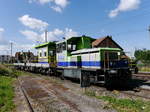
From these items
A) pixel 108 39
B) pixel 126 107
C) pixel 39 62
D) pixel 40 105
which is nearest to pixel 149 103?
pixel 126 107

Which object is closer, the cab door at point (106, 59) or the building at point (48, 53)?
the cab door at point (106, 59)

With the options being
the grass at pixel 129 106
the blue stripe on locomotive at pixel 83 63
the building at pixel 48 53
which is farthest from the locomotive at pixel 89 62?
the grass at pixel 129 106

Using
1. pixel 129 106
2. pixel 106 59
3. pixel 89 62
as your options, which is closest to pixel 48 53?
pixel 89 62

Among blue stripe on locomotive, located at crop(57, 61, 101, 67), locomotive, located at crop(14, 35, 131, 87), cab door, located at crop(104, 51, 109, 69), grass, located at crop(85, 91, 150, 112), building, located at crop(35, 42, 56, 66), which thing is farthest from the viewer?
building, located at crop(35, 42, 56, 66)

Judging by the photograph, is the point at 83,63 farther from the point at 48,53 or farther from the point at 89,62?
the point at 48,53

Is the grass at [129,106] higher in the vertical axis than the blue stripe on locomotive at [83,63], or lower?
lower

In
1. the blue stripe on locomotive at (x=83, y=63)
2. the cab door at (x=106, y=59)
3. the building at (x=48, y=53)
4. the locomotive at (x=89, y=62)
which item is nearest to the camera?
the locomotive at (x=89, y=62)

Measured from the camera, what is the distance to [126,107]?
7.41 m

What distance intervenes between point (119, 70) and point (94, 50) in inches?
86.3

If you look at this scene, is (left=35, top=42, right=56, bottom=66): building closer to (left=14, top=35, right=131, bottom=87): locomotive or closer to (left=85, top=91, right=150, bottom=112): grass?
(left=14, top=35, right=131, bottom=87): locomotive

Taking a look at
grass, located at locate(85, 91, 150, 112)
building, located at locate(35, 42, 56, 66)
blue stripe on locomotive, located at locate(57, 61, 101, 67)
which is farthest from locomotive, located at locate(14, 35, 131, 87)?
grass, located at locate(85, 91, 150, 112)

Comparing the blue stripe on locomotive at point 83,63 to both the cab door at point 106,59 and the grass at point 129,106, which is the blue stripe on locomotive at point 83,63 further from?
the grass at point 129,106

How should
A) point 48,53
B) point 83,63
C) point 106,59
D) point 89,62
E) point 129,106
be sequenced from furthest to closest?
point 48,53 < point 83,63 < point 89,62 < point 106,59 < point 129,106

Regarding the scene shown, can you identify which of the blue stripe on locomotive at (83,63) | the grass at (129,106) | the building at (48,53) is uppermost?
the building at (48,53)
